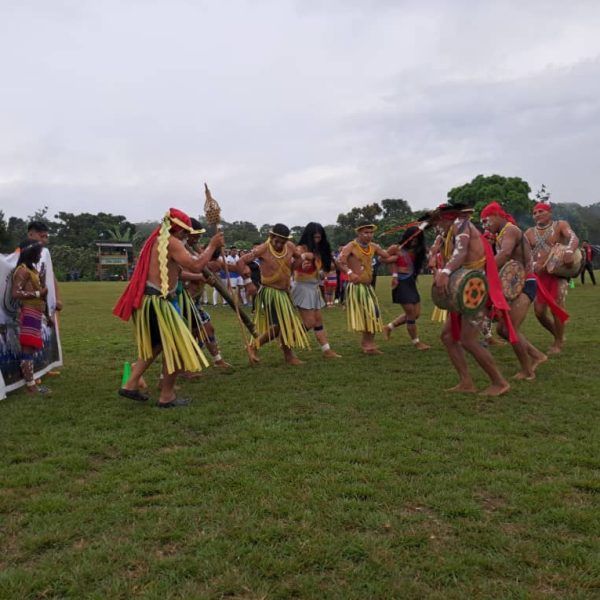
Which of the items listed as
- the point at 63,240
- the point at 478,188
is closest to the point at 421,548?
the point at 478,188

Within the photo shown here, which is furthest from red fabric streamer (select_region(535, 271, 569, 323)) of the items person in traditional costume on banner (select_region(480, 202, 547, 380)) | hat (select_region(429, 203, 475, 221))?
hat (select_region(429, 203, 475, 221))

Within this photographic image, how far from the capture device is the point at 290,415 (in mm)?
4988

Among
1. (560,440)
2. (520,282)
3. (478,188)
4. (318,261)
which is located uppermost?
(478,188)

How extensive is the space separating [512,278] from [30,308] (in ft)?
17.7

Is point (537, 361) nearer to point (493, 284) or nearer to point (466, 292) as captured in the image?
point (493, 284)

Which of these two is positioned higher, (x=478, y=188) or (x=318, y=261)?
(x=478, y=188)

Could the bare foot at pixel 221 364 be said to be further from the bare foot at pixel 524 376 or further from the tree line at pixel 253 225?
the tree line at pixel 253 225

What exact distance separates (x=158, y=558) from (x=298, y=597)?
0.72m

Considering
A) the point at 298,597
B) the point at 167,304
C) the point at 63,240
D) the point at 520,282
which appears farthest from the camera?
the point at 63,240

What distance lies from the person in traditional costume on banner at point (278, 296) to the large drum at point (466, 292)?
8.53ft

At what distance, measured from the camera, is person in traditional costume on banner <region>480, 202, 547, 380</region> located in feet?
20.6

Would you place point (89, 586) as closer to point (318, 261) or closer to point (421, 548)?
point (421, 548)

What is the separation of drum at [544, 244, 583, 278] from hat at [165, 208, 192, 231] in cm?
484

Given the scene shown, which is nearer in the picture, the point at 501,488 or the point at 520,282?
the point at 501,488
